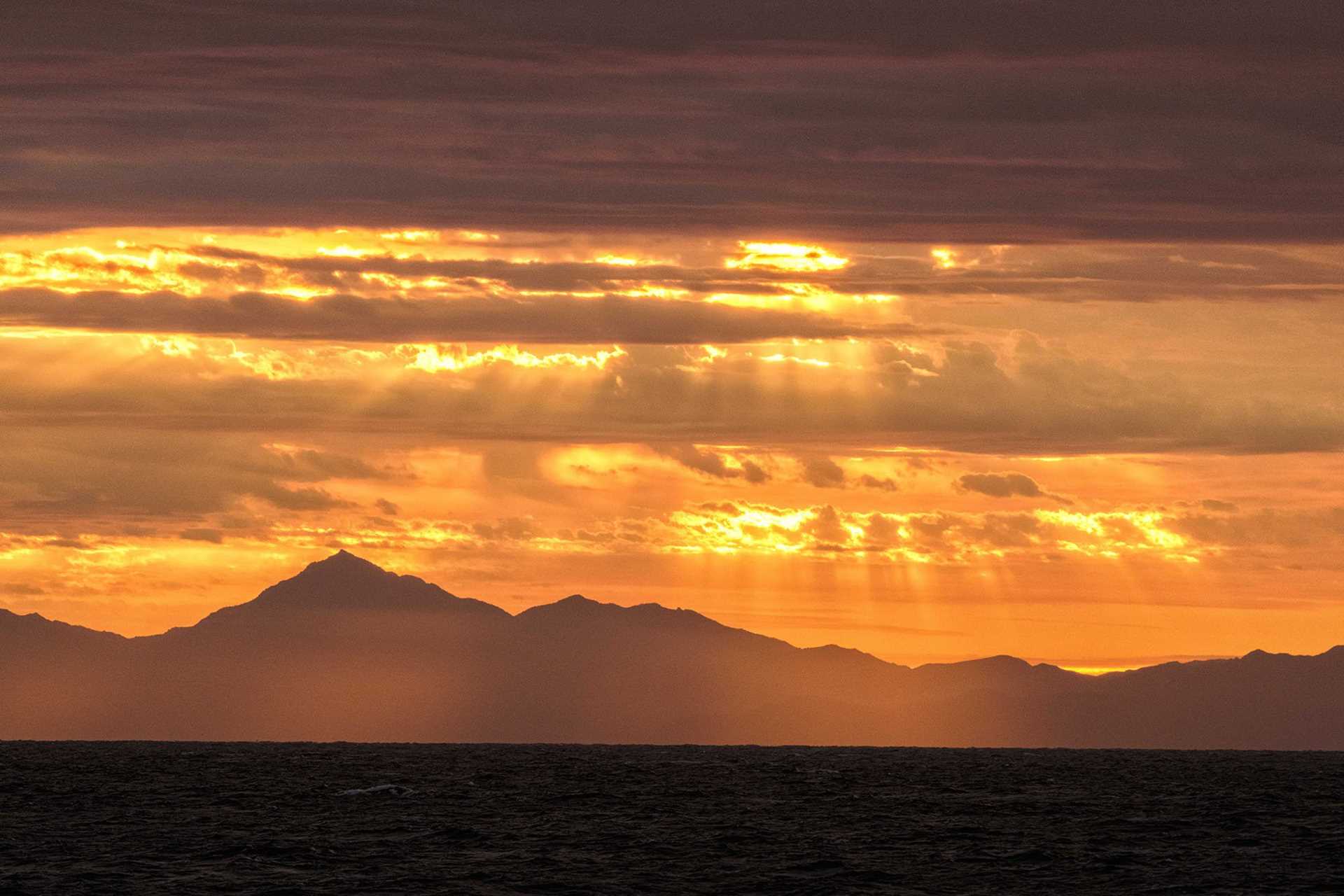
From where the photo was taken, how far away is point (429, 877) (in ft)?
314

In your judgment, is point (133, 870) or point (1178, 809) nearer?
point (133, 870)

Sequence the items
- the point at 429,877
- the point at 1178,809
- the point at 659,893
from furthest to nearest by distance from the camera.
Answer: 1. the point at 1178,809
2. the point at 429,877
3. the point at 659,893

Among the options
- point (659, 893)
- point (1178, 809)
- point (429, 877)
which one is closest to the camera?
point (659, 893)

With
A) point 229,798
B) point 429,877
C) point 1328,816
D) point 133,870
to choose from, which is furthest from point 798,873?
point 229,798

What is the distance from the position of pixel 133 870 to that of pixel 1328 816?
8986cm

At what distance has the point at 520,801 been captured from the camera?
16150 centimetres

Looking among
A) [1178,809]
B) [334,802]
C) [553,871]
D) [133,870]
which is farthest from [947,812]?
[133,870]

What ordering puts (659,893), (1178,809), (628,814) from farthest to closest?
(1178,809)
(628,814)
(659,893)

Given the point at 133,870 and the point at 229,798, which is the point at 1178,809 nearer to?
the point at 229,798

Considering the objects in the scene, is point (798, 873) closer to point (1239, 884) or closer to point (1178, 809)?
point (1239, 884)

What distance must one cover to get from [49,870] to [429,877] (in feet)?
60.2

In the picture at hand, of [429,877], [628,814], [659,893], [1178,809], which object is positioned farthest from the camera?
[1178,809]

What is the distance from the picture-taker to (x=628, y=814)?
5591 inches

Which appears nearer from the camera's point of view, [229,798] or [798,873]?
[798,873]
